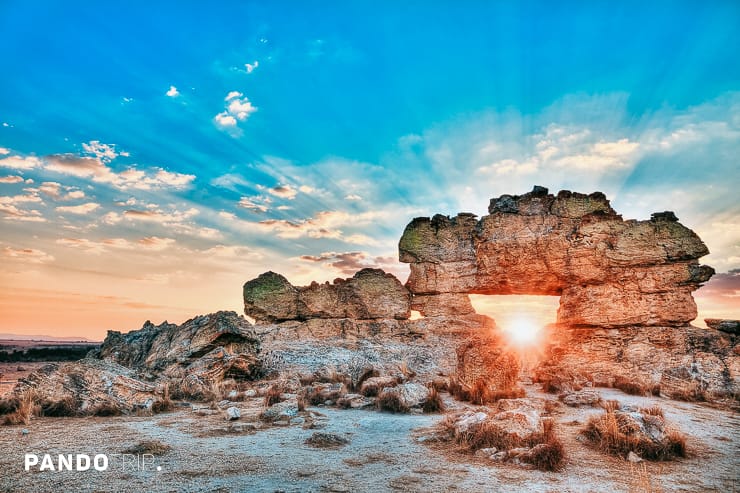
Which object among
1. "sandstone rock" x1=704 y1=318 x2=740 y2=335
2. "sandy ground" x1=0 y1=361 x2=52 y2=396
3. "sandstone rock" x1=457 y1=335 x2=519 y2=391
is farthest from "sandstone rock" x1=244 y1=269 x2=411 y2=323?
"sandstone rock" x1=704 y1=318 x2=740 y2=335

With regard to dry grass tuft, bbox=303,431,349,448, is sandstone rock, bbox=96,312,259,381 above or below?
above

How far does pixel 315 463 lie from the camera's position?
5.73 meters

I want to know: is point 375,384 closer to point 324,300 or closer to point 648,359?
point 324,300

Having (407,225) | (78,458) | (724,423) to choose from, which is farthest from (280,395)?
(407,225)

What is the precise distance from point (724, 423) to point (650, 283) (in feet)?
41.0

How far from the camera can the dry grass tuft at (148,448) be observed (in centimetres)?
609

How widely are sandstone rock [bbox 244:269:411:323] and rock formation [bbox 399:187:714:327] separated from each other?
143 centimetres

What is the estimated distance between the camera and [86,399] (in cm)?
939

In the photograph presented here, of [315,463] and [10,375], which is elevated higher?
[315,463]

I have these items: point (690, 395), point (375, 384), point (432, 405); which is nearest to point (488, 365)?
point (375, 384)

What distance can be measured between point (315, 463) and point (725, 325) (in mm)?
21009

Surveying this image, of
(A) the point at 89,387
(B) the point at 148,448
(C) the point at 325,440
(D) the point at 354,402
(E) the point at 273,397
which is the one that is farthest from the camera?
(E) the point at 273,397

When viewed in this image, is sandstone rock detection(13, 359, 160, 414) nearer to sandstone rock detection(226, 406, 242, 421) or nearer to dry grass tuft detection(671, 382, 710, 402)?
sandstone rock detection(226, 406, 242, 421)

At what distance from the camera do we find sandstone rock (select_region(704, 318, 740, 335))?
1792 cm
